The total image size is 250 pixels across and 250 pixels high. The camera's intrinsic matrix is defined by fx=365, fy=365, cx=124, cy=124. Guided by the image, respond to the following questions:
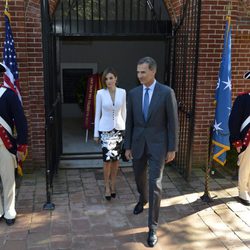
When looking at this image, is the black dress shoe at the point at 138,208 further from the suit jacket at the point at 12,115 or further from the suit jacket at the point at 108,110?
the suit jacket at the point at 12,115

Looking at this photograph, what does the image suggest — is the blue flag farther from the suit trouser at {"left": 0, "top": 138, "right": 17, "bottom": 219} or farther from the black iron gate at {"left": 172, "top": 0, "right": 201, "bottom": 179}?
the suit trouser at {"left": 0, "top": 138, "right": 17, "bottom": 219}

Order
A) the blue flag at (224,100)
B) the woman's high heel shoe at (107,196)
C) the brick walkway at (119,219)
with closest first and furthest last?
the brick walkway at (119,219) → the woman's high heel shoe at (107,196) → the blue flag at (224,100)

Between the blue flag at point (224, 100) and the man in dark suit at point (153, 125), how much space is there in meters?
1.54

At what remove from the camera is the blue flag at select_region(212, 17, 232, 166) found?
502 cm

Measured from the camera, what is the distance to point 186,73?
18.7 feet

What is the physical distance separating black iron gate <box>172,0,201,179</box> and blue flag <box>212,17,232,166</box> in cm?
35

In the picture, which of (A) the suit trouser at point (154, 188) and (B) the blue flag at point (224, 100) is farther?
(B) the blue flag at point (224, 100)

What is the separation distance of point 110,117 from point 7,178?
4.67ft

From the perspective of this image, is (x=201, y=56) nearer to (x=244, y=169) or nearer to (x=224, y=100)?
(x=224, y=100)

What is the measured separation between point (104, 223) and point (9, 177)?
47.2 inches

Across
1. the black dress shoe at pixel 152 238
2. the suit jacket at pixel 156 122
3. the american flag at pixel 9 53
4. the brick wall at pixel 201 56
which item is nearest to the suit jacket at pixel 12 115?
the american flag at pixel 9 53

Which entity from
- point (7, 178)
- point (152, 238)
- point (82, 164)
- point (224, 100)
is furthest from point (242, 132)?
point (7, 178)

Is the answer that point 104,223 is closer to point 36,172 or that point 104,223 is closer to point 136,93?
point 136,93

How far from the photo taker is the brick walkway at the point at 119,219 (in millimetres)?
3824
